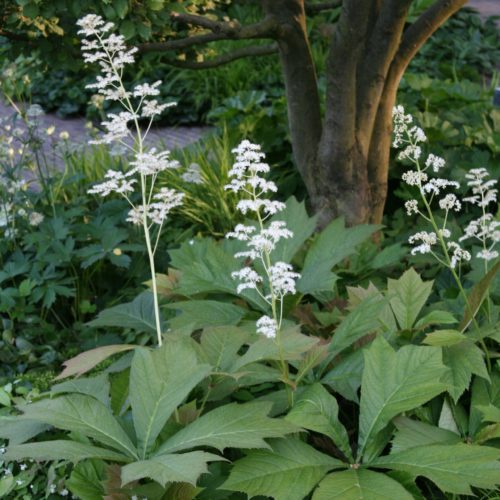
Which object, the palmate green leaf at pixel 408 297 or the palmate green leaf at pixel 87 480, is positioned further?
the palmate green leaf at pixel 408 297

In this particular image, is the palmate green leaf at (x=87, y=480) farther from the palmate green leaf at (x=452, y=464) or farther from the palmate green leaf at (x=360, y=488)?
the palmate green leaf at (x=452, y=464)

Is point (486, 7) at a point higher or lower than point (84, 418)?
higher

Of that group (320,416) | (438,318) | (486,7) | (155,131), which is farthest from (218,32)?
(486,7)

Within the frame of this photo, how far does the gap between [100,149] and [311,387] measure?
3355mm

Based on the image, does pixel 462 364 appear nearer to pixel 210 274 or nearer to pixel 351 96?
pixel 210 274

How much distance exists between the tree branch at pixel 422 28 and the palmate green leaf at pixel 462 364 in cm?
183

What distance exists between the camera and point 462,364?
6.27 feet

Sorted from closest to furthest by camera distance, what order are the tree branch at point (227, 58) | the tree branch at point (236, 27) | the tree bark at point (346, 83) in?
the tree branch at point (236, 27) → the tree bark at point (346, 83) → the tree branch at point (227, 58)

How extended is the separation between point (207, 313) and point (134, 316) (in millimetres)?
301

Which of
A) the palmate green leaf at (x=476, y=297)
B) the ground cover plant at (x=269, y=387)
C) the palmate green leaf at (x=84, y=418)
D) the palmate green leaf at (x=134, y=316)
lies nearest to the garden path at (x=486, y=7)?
the ground cover plant at (x=269, y=387)

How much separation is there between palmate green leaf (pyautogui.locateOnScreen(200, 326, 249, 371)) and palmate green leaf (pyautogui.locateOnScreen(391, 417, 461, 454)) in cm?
39

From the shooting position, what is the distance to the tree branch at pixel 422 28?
3404 millimetres

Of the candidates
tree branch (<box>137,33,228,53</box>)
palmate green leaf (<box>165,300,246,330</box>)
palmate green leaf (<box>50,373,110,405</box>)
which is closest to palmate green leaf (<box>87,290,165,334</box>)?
palmate green leaf (<box>165,300,246,330</box>)

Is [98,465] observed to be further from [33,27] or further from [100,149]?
[100,149]
